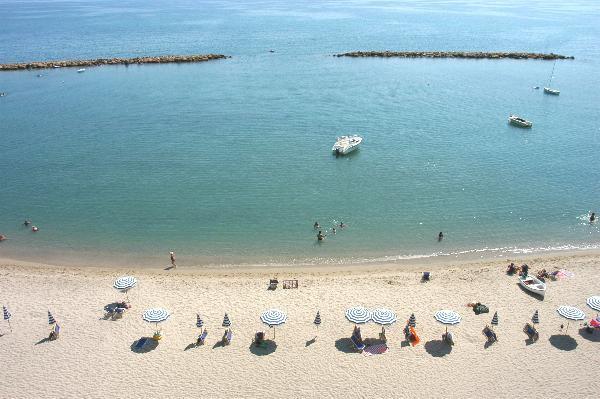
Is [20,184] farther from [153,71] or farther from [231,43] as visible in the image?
[231,43]

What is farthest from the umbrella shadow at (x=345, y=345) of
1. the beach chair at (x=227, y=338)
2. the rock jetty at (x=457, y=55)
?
the rock jetty at (x=457, y=55)

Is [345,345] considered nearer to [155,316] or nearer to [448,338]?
[448,338]

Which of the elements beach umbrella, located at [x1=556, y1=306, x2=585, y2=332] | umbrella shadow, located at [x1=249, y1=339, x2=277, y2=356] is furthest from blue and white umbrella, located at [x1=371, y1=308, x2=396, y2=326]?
beach umbrella, located at [x1=556, y1=306, x2=585, y2=332]

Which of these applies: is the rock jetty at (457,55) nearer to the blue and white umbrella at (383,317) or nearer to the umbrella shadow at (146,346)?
the blue and white umbrella at (383,317)

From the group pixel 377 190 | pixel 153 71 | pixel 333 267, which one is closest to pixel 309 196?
pixel 377 190

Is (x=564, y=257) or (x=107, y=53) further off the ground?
(x=107, y=53)

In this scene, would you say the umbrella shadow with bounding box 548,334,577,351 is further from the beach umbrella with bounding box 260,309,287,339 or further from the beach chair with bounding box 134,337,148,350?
the beach chair with bounding box 134,337,148,350
